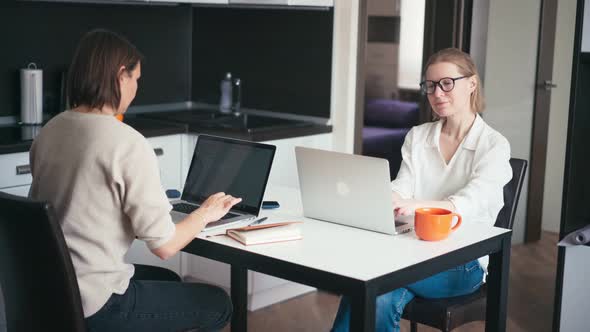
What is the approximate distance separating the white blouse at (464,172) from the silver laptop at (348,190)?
1.00 ft

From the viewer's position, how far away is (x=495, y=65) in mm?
4941

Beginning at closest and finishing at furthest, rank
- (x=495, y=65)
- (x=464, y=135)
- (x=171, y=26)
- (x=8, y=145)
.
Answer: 1. (x=464, y=135)
2. (x=8, y=145)
3. (x=171, y=26)
4. (x=495, y=65)

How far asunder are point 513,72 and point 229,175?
281cm

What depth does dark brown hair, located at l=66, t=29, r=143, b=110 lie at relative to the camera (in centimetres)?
214

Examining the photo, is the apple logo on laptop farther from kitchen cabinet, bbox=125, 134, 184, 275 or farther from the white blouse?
kitchen cabinet, bbox=125, 134, 184, 275

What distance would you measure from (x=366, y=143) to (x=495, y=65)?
1.43 metres

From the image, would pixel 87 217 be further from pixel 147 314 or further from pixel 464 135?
pixel 464 135

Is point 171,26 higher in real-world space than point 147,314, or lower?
higher

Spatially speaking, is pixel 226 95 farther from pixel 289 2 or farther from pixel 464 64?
pixel 464 64

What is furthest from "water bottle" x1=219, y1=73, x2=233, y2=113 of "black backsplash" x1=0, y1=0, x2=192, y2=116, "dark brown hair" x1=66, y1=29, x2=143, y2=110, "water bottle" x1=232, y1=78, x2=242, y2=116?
"dark brown hair" x1=66, y1=29, x2=143, y2=110

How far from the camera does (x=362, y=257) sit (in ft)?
7.30

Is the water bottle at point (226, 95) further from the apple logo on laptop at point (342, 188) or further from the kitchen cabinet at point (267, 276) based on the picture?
the apple logo on laptop at point (342, 188)

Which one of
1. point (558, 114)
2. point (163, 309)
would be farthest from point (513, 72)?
point (163, 309)

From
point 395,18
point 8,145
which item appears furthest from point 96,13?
point 395,18
